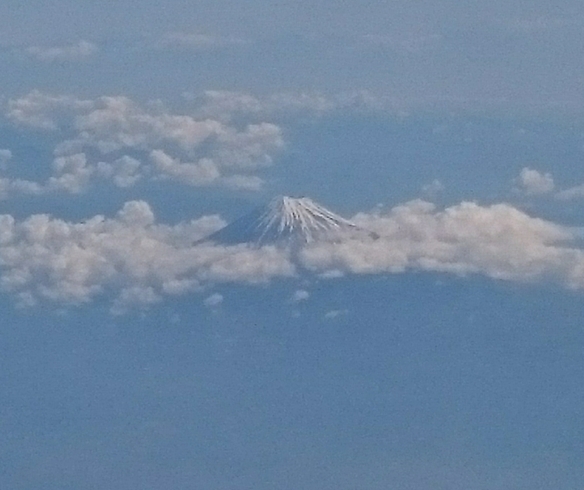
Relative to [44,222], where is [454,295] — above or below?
below

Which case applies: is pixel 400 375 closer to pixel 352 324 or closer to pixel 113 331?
pixel 352 324

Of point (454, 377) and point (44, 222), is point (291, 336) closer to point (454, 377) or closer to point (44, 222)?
point (454, 377)

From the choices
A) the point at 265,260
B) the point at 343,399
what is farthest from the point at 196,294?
the point at 343,399

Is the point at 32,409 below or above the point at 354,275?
below

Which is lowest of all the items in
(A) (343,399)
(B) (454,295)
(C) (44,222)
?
(A) (343,399)

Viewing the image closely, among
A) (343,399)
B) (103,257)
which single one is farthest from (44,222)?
(343,399)

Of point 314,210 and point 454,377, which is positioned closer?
point 454,377
